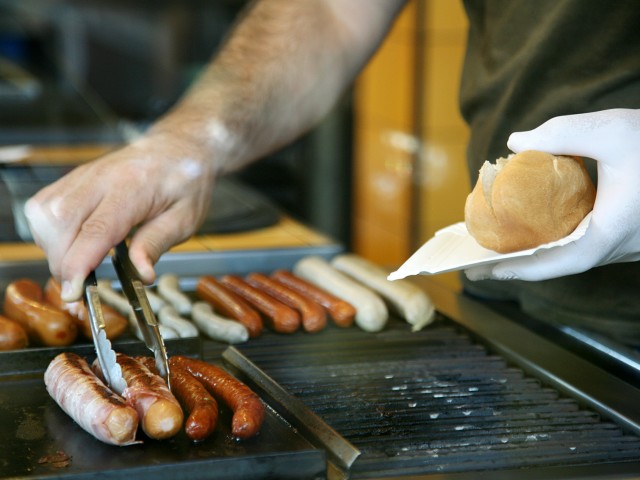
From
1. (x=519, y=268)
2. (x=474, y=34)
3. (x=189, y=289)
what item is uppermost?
(x=474, y=34)

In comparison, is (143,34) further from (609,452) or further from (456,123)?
(609,452)

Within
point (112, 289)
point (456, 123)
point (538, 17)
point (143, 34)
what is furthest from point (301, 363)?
point (143, 34)

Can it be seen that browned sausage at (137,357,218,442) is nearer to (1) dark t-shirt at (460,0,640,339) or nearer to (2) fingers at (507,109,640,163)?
(2) fingers at (507,109,640,163)

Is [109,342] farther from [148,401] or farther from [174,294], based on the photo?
[174,294]

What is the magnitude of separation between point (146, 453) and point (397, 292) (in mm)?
813

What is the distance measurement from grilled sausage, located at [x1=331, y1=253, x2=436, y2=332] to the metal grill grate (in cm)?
4

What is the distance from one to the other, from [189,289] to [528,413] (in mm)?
950

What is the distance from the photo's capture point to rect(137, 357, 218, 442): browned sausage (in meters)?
1.21

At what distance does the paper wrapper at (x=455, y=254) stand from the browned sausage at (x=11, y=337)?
696 millimetres

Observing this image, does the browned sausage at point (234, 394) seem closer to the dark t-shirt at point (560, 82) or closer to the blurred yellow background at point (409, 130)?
the dark t-shirt at point (560, 82)

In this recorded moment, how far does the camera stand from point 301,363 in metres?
1.58

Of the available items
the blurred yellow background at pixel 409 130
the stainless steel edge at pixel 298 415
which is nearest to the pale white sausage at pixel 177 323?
the stainless steel edge at pixel 298 415

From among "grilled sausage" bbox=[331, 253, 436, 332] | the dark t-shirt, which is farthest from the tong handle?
the dark t-shirt

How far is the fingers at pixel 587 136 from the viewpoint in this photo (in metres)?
1.20
